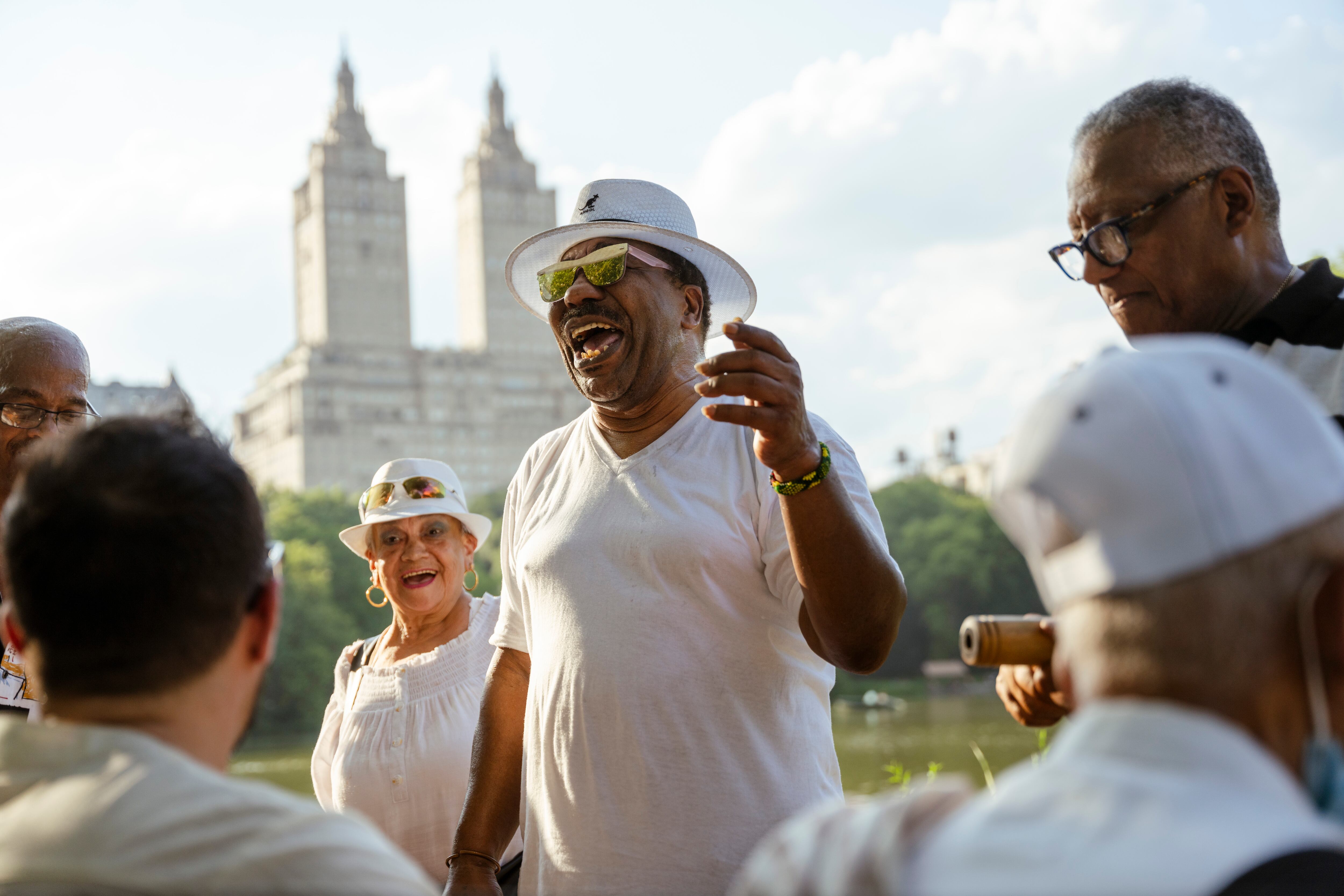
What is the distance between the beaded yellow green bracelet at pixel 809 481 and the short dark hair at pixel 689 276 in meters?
1.02

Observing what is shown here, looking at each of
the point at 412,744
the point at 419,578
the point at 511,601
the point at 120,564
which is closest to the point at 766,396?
the point at 511,601

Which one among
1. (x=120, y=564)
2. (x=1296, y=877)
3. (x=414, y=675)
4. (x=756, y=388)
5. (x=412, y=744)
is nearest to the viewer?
(x=1296, y=877)

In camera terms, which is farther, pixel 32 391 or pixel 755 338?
pixel 32 391

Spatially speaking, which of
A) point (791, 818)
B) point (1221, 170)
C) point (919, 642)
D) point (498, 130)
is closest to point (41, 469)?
Result: point (791, 818)

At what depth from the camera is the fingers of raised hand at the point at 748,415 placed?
2492mm

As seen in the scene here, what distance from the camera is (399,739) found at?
4336mm

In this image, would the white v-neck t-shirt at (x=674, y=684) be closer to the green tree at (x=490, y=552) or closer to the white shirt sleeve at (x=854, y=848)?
the white shirt sleeve at (x=854, y=848)

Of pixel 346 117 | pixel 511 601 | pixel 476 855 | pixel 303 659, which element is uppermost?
pixel 346 117

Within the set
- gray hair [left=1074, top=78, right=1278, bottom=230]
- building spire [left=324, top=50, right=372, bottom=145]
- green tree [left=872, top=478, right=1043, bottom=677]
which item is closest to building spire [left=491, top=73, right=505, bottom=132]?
building spire [left=324, top=50, right=372, bottom=145]

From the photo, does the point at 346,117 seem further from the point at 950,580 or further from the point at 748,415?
the point at 748,415

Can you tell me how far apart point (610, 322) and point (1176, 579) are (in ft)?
7.60

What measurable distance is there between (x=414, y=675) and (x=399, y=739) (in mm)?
281

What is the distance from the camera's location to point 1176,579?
108 centimetres

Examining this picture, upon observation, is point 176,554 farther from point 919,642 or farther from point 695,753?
point 919,642
